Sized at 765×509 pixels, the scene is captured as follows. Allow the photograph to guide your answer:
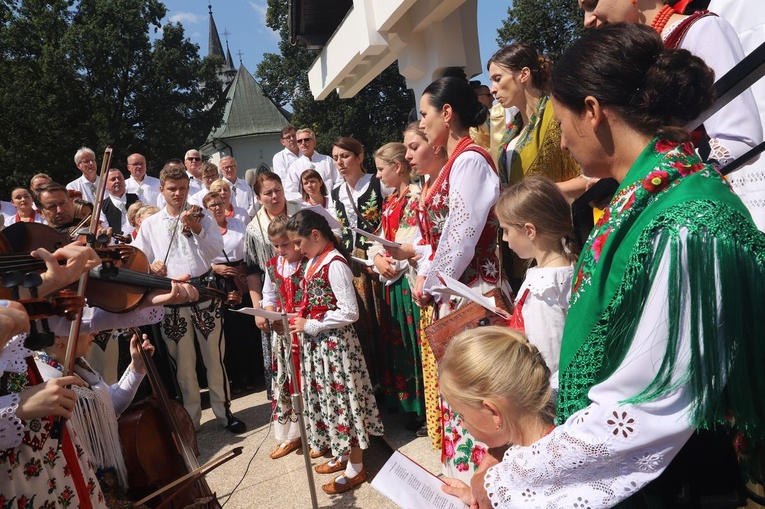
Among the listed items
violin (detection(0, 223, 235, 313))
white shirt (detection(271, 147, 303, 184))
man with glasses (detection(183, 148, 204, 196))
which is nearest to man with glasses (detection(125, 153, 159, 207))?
man with glasses (detection(183, 148, 204, 196))

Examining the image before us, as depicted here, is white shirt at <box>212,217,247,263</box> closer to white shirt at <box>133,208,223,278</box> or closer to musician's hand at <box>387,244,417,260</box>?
white shirt at <box>133,208,223,278</box>

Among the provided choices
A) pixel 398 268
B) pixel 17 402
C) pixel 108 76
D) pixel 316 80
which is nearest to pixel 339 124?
pixel 108 76

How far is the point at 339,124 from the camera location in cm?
3709

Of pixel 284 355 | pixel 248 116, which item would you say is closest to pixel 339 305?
pixel 284 355

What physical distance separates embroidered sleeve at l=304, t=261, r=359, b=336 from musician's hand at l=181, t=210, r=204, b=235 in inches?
70.6

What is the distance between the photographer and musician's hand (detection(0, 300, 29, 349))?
1.67m

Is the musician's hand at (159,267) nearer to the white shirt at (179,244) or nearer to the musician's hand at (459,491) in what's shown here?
the white shirt at (179,244)

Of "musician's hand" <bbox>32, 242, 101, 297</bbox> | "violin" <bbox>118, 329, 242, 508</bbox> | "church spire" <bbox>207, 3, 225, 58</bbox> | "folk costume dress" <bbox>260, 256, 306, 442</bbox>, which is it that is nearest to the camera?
"musician's hand" <bbox>32, 242, 101, 297</bbox>

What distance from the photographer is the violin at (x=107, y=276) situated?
2771 mm

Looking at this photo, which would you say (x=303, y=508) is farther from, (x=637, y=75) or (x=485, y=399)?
(x=637, y=75)

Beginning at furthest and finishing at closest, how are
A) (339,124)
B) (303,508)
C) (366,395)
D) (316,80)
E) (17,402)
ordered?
(339,124), (316,80), (366,395), (303,508), (17,402)

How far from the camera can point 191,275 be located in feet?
17.4

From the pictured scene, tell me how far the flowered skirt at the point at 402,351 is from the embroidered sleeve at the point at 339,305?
1.89 feet

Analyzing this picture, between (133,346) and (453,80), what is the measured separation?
2.21m
